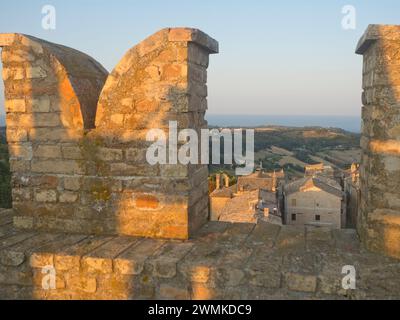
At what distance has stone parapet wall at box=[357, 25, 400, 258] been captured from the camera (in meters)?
3.12

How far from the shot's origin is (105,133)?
388 centimetres

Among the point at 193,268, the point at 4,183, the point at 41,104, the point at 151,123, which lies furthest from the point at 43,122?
the point at 4,183

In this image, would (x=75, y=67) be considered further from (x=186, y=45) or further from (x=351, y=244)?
(x=351, y=244)

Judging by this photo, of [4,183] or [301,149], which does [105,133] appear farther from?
[301,149]

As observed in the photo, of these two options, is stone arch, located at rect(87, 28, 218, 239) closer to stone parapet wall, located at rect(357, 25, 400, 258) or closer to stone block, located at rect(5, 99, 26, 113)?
stone block, located at rect(5, 99, 26, 113)

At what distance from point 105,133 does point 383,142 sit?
2.58 meters

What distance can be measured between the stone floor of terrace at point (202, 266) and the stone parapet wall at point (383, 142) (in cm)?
24

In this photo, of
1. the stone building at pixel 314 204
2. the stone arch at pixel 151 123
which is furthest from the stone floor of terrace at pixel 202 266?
the stone building at pixel 314 204

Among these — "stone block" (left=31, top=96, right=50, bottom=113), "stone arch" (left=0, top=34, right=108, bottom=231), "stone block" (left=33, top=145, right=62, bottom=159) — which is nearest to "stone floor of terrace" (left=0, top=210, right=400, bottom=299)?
"stone arch" (left=0, top=34, right=108, bottom=231)

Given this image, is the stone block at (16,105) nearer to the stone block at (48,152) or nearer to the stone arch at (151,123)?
the stone block at (48,152)

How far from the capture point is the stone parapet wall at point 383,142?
10.2 feet

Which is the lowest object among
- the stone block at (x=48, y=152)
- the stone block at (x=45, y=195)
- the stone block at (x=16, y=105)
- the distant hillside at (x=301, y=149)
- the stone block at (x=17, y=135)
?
the distant hillside at (x=301, y=149)

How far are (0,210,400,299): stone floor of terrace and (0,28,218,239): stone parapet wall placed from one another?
10.1 inches
